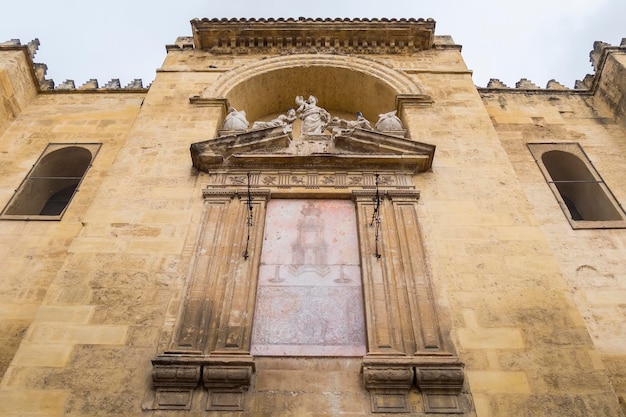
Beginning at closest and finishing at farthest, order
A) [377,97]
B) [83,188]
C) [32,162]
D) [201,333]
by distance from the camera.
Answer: [201,333] < [83,188] < [32,162] < [377,97]

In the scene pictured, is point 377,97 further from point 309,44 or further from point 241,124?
point 241,124

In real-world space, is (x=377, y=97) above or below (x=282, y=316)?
above

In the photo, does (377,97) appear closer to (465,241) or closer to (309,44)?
(309,44)

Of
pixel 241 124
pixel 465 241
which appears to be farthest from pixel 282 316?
pixel 241 124

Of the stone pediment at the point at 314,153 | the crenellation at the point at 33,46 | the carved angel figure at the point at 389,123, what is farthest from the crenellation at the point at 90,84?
the carved angel figure at the point at 389,123

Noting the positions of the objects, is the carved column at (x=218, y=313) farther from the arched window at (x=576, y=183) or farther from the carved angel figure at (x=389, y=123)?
the arched window at (x=576, y=183)

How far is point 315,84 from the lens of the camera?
1316 centimetres

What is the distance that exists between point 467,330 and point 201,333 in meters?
3.16

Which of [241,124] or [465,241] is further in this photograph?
[241,124]

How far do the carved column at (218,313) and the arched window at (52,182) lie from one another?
3.59m

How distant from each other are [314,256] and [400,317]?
5.15 feet

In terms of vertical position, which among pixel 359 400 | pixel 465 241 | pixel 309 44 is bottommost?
pixel 359 400

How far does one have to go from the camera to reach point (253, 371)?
6258mm

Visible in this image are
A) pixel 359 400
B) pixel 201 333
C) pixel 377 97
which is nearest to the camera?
pixel 359 400
